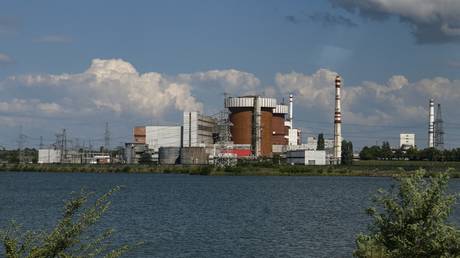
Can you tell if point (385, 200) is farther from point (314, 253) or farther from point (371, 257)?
point (314, 253)

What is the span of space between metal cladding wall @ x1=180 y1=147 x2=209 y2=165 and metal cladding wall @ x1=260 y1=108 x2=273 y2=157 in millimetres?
14978

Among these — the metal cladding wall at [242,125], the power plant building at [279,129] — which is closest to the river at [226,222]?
the metal cladding wall at [242,125]

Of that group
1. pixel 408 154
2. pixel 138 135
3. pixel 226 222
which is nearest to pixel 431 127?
pixel 408 154

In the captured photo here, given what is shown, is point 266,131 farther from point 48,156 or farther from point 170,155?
point 48,156

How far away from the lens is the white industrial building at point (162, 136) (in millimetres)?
168750

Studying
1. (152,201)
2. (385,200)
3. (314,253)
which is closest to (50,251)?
(385,200)

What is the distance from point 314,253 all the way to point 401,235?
13137 mm

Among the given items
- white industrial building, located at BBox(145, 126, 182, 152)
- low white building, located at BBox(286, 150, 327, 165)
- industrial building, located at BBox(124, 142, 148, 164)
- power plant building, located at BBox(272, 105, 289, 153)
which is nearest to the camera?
low white building, located at BBox(286, 150, 327, 165)

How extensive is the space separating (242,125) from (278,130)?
57.7 feet

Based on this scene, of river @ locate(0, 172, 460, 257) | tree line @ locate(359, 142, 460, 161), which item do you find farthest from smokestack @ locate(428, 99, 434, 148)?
river @ locate(0, 172, 460, 257)

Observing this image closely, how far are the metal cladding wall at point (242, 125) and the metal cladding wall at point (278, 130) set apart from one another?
1407cm

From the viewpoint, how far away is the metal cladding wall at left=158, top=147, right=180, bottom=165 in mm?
159875

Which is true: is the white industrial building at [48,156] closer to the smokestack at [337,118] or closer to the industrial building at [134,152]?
the industrial building at [134,152]

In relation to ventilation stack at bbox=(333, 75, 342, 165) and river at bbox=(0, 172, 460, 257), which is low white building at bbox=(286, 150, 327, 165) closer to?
ventilation stack at bbox=(333, 75, 342, 165)
